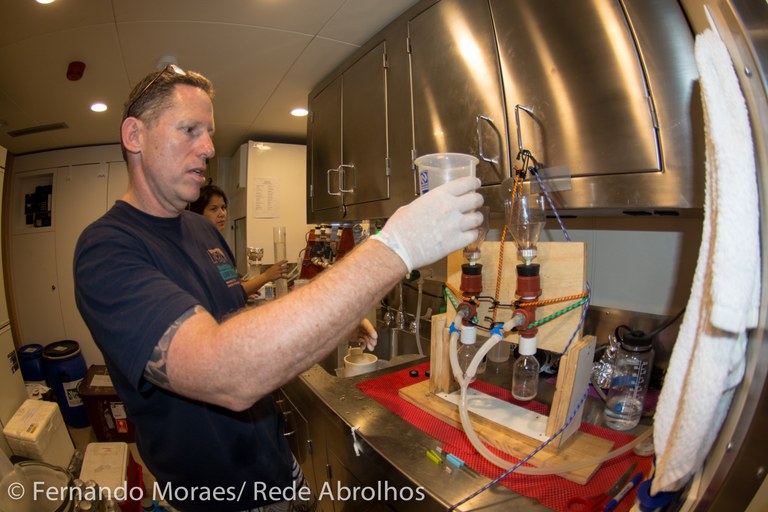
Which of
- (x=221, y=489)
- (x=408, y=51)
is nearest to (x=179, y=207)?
(x=221, y=489)

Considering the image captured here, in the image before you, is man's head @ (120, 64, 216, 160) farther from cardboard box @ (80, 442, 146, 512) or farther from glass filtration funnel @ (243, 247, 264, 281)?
glass filtration funnel @ (243, 247, 264, 281)

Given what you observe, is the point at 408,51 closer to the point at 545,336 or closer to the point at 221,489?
the point at 545,336

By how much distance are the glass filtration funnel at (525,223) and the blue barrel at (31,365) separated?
15.1 feet

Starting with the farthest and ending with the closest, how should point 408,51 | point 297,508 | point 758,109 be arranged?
point 408,51 < point 297,508 < point 758,109

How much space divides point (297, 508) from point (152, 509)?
4.20ft

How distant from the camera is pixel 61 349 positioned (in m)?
3.53

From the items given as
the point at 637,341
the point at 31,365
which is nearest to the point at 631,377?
the point at 637,341

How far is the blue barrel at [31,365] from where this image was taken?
10.9 ft

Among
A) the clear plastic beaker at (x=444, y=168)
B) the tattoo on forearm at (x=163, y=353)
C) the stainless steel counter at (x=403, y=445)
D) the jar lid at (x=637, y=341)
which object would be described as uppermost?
the clear plastic beaker at (x=444, y=168)

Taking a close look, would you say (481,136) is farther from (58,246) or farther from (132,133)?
(58,246)

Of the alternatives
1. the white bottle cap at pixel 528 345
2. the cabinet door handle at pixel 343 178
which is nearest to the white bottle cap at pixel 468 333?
the white bottle cap at pixel 528 345

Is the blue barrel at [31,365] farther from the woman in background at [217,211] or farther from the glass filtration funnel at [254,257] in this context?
the woman in background at [217,211]

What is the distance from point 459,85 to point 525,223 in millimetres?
698

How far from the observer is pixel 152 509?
1883mm
